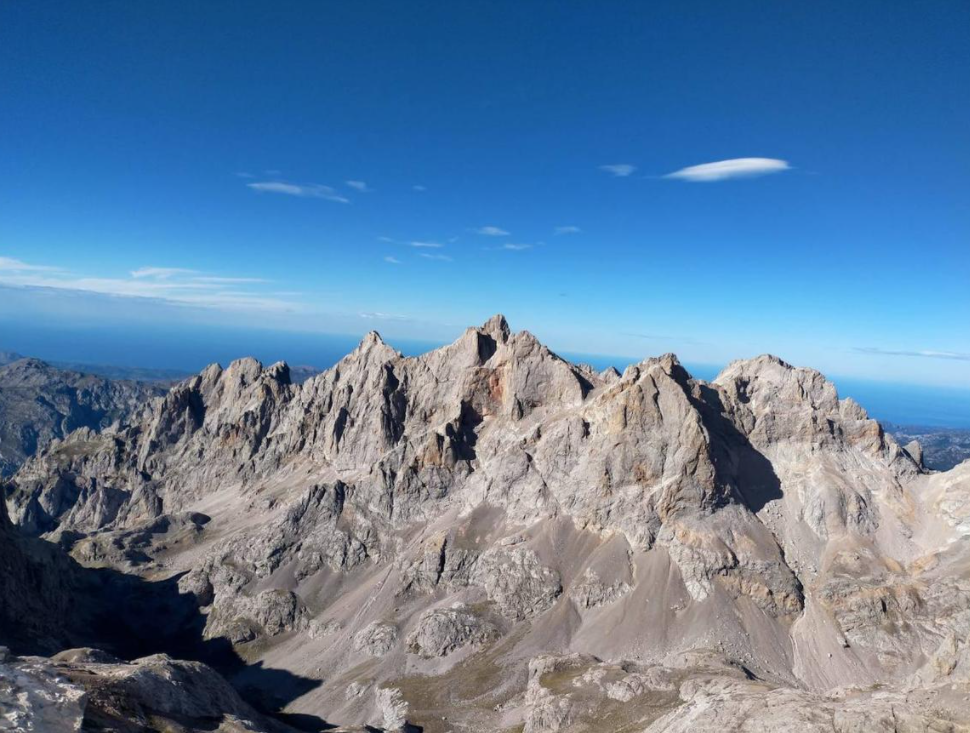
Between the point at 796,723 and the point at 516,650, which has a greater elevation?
the point at 796,723

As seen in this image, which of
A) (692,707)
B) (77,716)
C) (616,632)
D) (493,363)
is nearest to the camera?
(77,716)

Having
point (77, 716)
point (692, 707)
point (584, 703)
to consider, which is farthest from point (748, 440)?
point (77, 716)

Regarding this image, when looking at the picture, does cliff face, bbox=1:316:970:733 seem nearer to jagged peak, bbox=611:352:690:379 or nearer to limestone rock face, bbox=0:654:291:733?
jagged peak, bbox=611:352:690:379

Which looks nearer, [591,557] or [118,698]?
[118,698]

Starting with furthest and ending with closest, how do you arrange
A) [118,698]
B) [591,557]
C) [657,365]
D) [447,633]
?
[657,365], [591,557], [447,633], [118,698]

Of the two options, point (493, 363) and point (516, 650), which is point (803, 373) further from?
point (516, 650)

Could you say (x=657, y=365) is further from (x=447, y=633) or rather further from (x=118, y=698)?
(x=118, y=698)

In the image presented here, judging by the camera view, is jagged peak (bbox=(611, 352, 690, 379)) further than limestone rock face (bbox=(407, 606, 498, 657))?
Yes

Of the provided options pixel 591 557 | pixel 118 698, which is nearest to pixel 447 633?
pixel 591 557

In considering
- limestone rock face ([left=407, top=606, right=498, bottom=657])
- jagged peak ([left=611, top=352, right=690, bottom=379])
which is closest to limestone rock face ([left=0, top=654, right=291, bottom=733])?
limestone rock face ([left=407, top=606, right=498, bottom=657])
